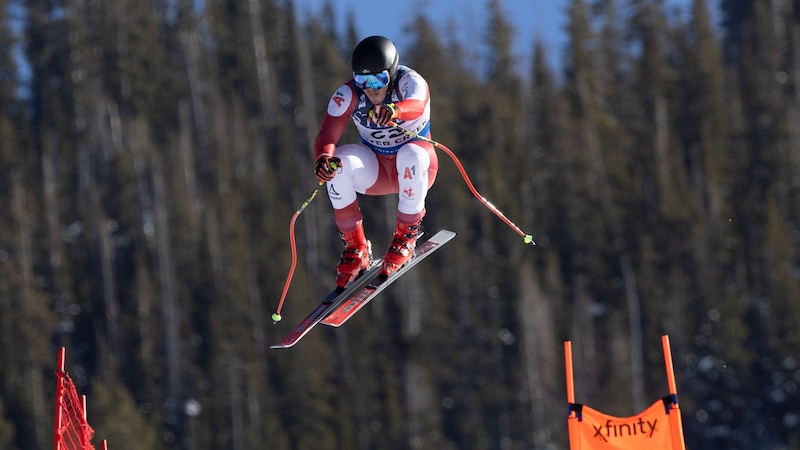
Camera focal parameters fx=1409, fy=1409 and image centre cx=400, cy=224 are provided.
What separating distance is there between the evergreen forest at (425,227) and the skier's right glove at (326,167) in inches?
1427

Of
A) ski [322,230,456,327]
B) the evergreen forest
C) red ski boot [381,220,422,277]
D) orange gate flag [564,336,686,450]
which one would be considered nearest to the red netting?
ski [322,230,456,327]

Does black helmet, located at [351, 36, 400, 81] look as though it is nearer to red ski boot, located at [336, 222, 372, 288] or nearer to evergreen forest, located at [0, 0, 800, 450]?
red ski boot, located at [336, 222, 372, 288]

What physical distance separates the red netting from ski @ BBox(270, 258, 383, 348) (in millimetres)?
1663

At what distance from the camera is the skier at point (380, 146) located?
31.0 ft

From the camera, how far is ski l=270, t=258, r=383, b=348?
9.89m

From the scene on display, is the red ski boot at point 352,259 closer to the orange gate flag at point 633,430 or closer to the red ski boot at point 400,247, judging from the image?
the red ski boot at point 400,247

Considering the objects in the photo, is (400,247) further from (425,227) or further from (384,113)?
(425,227)

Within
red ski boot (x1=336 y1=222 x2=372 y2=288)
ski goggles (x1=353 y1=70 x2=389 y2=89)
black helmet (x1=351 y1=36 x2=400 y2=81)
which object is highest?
black helmet (x1=351 y1=36 x2=400 y2=81)

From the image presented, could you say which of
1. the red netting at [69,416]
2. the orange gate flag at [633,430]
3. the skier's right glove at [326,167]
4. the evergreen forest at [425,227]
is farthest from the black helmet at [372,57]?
the evergreen forest at [425,227]

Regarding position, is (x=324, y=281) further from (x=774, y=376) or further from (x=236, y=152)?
(x=774, y=376)

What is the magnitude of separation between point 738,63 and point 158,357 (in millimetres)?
28430

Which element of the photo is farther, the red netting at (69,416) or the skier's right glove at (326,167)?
the skier's right glove at (326,167)

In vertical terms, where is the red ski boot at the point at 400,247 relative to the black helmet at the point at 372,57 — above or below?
below

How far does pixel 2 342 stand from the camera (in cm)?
5344
